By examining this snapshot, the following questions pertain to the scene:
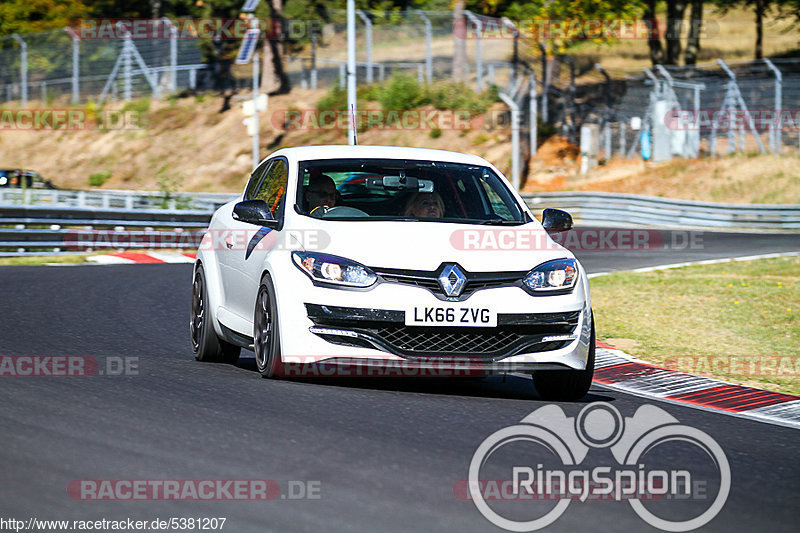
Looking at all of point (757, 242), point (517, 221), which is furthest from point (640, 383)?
point (757, 242)

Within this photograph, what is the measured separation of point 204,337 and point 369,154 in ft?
6.16

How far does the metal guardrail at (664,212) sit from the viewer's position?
34250 millimetres

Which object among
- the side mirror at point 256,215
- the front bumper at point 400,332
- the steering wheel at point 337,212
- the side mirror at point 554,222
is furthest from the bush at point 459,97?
the front bumper at point 400,332

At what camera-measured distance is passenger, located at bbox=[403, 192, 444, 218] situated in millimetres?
8648

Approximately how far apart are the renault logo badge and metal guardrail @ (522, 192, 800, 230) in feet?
89.7

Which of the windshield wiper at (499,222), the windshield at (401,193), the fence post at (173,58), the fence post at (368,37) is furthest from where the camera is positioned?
the fence post at (173,58)

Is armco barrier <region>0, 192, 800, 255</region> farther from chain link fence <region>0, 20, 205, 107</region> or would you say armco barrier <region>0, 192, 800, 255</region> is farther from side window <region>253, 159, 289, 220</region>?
chain link fence <region>0, 20, 205, 107</region>

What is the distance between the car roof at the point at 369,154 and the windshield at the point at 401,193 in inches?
2.2

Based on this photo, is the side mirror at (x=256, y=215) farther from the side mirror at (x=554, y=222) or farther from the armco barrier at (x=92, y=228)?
the armco barrier at (x=92, y=228)

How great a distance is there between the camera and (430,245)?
25.3 ft

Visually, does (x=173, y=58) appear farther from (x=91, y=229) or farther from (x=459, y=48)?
(x=91, y=229)

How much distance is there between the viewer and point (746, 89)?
41000mm

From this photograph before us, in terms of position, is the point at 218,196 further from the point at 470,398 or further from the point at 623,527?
the point at 623,527

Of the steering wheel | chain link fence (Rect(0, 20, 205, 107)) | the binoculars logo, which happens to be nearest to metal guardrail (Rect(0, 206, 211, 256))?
the steering wheel
